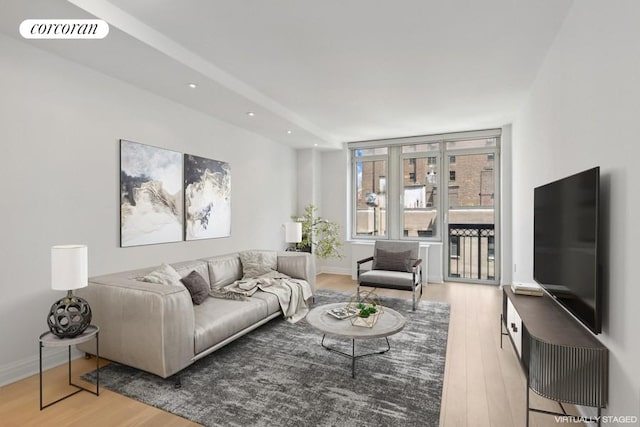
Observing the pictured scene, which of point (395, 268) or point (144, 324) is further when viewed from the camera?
point (395, 268)

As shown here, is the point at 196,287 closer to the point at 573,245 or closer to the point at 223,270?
the point at 223,270

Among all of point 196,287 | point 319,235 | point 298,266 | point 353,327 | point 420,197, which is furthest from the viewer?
point 319,235

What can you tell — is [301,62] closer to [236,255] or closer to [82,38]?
[82,38]

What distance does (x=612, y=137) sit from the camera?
1.72 meters

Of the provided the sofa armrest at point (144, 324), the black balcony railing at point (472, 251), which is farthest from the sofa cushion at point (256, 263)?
the black balcony railing at point (472, 251)

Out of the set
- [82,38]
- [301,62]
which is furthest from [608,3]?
[82,38]

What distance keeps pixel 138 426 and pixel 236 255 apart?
2.47 meters

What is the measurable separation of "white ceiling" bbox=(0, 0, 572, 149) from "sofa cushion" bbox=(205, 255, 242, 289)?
1895mm

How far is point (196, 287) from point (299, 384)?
1.44 metres

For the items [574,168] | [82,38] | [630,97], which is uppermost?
[82,38]

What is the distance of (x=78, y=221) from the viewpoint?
9.71ft

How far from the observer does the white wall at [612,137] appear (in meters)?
1.51

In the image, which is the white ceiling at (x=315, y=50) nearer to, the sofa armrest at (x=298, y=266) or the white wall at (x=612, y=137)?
the white wall at (x=612, y=137)

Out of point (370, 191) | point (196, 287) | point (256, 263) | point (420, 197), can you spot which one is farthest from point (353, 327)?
point (370, 191)
